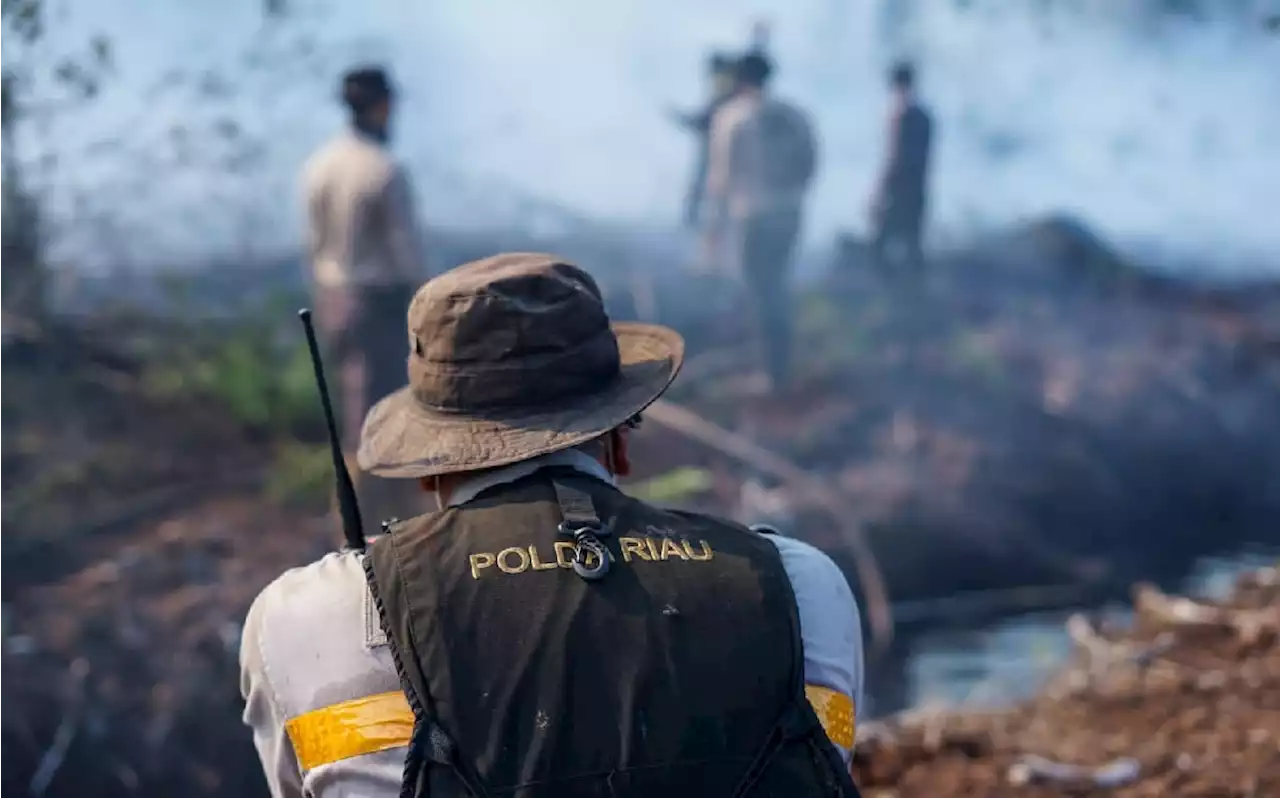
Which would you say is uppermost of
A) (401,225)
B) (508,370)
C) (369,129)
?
(369,129)

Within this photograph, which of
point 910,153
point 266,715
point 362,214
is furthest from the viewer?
point 910,153

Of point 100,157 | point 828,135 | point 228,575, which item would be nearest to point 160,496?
point 228,575

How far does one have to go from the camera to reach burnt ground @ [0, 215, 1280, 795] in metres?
4.50

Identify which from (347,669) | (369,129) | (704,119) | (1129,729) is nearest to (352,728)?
(347,669)

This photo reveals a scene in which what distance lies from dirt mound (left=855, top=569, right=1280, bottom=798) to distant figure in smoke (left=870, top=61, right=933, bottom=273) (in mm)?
2660

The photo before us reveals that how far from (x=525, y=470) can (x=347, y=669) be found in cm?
33

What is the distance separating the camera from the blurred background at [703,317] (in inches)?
197

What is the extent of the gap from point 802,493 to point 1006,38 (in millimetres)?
3237

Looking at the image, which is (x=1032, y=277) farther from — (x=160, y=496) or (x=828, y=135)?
(x=160, y=496)

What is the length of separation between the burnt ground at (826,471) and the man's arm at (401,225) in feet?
3.32

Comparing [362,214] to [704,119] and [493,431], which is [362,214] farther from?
[493,431]

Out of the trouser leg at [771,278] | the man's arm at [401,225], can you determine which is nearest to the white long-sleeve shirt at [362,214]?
the man's arm at [401,225]

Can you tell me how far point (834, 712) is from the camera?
1620 mm

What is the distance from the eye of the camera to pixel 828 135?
748cm
